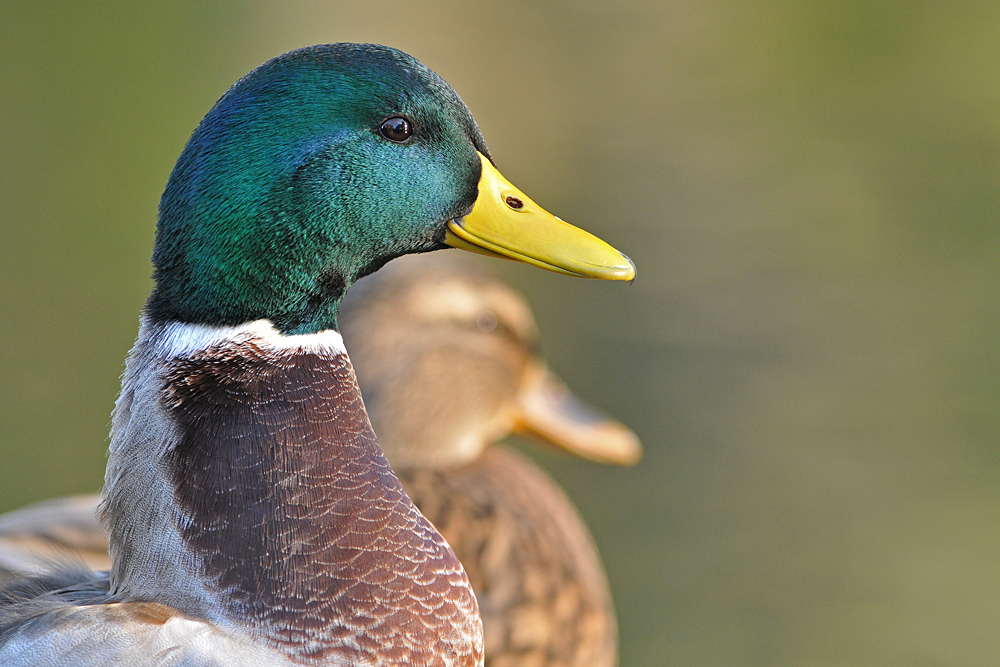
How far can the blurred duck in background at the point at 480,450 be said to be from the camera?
7.14 feet

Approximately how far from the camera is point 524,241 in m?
1.45

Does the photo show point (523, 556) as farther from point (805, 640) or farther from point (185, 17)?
point (185, 17)

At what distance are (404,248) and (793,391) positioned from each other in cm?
360

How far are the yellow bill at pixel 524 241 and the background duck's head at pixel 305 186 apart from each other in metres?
0.04

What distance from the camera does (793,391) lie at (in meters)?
4.70

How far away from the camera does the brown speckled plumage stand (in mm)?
1253

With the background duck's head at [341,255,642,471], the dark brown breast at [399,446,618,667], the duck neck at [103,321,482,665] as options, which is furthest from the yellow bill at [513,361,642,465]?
the duck neck at [103,321,482,665]

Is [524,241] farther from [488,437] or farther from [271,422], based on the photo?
[488,437]

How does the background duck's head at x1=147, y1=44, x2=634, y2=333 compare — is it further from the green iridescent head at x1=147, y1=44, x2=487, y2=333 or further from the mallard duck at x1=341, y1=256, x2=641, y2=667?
the mallard duck at x1=341, y1=256, x2=641, y2=667

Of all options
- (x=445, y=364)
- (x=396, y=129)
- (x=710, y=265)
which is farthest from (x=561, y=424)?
(x=710, y=265)

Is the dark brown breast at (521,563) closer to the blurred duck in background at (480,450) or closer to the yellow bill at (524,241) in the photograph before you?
the blurred duck in background at (480,450)

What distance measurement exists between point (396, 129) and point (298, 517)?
0.50 metres

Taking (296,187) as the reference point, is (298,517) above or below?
below

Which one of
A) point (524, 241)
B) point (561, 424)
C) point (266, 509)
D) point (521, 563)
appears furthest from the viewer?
point (561, 424)
